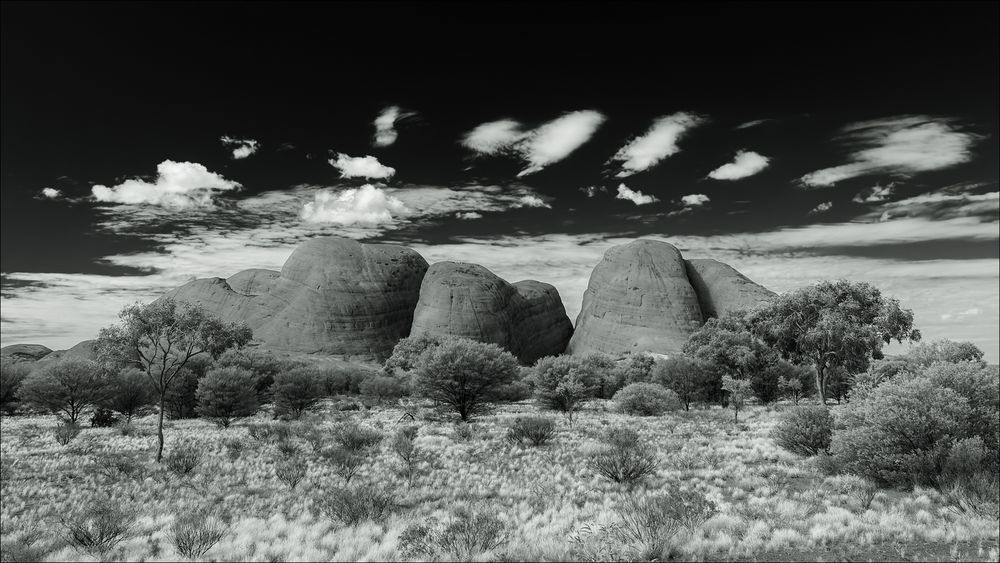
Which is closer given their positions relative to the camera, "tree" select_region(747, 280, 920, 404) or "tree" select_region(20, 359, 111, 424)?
"tree" select_region(747, 280, 920, 404)

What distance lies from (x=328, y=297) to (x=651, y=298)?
62.3m

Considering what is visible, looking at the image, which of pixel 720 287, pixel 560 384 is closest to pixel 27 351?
pixel 560 384

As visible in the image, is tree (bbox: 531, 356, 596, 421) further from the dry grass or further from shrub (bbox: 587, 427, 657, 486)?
shrub (bbox: 587, 427, 657, 486)

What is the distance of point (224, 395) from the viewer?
3030cm

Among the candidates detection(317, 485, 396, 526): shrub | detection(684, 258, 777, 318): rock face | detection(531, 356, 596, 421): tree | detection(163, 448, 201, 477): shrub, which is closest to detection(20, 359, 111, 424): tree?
detection(163, 448, 201, 477): shrub

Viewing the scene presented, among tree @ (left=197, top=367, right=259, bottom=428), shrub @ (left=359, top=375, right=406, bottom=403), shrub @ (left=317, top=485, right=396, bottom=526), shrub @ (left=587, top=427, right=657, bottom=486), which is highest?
shrub @ (left=317, top=485, right=396, bottom=526)

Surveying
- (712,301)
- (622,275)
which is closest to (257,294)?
(622,275)

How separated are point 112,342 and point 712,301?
101 metres

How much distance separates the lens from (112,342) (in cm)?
1769

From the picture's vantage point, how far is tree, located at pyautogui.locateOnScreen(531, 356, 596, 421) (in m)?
33.9

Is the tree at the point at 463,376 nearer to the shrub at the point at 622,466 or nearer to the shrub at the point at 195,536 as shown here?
the shrub at the point at 622,466

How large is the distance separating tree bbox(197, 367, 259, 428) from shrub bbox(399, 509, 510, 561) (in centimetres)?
2644

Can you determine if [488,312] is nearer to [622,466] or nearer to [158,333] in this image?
[158,333]

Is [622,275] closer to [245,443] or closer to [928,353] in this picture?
[928,353]
